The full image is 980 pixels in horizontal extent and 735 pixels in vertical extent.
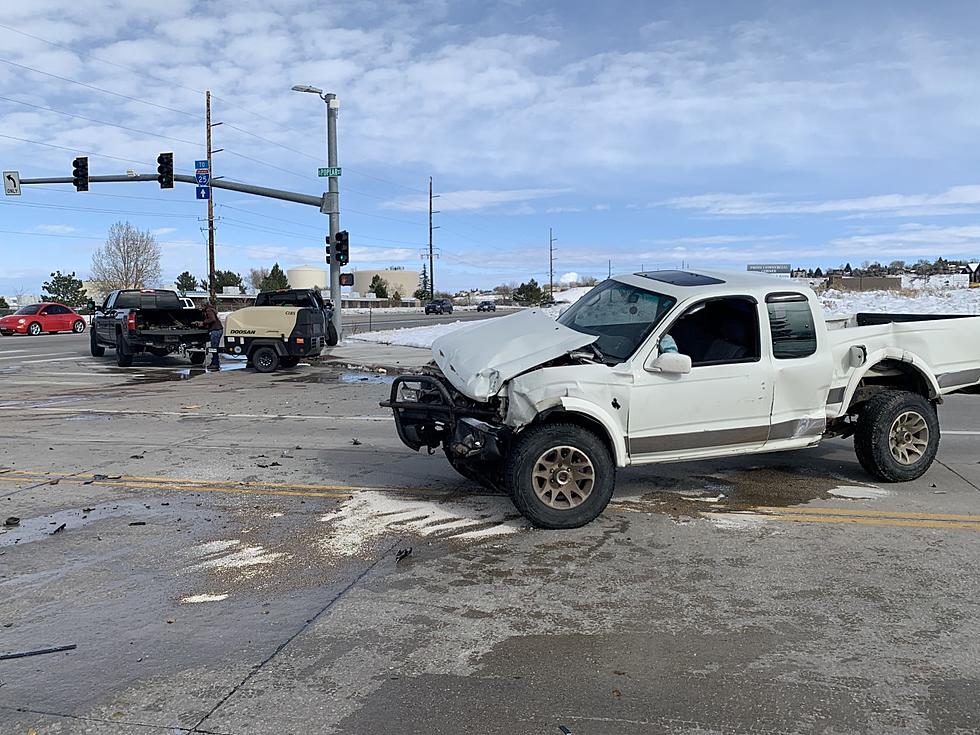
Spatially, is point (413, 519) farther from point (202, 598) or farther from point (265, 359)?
point (265, 359)

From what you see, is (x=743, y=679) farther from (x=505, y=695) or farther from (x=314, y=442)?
(x=314, y=442)

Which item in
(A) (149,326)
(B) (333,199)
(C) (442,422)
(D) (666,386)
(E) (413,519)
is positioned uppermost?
(B) (333,199)

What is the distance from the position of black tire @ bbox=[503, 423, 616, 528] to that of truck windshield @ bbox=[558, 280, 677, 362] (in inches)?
30.0

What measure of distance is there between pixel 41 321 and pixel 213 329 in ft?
73.1

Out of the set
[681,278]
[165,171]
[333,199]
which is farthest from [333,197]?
[681,278]

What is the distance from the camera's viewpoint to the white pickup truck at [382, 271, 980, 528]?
5.68 metres

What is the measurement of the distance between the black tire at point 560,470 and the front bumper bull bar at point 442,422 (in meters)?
0.20

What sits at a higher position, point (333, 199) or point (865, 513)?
point (333, 199)

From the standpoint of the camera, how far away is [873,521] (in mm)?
5992

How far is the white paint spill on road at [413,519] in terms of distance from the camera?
5.73 m

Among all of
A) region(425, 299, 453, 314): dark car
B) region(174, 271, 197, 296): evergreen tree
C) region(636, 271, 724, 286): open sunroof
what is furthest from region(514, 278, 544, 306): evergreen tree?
region(636, 271, 724, 286): open sunroof

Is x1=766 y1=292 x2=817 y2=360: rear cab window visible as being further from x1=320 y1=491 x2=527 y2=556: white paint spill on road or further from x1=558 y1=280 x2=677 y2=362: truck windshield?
x1=320 y1=491 x2=527 y2=556: white paint spill on road

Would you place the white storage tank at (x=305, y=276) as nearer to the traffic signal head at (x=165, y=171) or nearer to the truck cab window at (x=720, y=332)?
the traffic signal head at (x=165, y=171)

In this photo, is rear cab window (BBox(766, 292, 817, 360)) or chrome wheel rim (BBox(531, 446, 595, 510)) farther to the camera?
rear cab window (BBox(766, 292, 817, 360))
